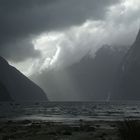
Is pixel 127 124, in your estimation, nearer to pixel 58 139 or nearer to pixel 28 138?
pixel 58 139

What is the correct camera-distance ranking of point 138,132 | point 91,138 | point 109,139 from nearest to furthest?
point 138,132 → point 109,139 → point 91,138

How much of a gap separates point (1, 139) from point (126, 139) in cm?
1389

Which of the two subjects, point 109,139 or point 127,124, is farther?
point 109,139

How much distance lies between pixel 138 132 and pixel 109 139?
9569 millimetres

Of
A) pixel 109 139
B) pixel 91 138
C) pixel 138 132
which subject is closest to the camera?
pixel 138 132

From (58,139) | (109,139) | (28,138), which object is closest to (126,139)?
(109,139)

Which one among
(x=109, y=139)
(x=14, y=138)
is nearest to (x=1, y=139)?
(x=14, y=138)

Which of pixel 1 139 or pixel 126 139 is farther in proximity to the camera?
pixel 1 139

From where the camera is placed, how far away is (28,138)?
3145cm

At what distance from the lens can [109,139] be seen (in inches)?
1129

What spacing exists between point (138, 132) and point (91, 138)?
38.7ft

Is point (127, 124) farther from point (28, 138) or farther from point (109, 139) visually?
point (28, 138)

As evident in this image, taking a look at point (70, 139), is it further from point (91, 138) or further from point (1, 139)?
point (1, 139)

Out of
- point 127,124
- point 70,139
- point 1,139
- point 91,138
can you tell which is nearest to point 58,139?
point 70,139
